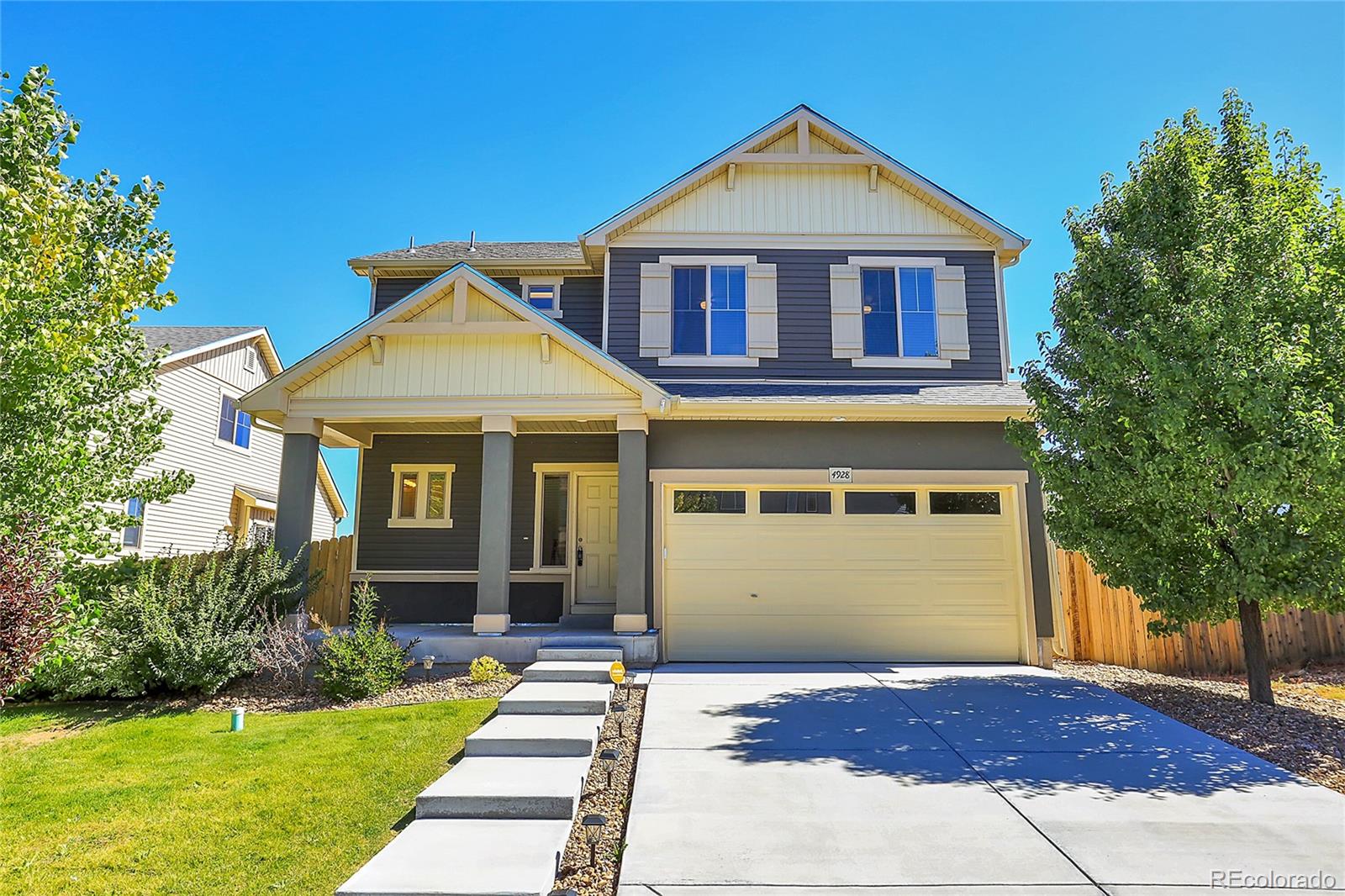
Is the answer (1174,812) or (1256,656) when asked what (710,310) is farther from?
(1174,812)

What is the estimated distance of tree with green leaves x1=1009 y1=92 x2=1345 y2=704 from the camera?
603cm

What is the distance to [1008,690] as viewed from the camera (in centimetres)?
789

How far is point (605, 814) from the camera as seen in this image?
4.35m

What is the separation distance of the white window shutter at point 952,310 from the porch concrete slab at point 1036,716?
501cm

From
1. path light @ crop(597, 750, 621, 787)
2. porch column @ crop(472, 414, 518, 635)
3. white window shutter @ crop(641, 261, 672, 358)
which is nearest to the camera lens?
path light @ crop(597, 750, 621, 787)

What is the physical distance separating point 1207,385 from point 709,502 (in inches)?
232

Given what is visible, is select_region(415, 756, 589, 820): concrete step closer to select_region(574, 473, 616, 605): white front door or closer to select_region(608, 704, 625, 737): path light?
select_region(608, 704, 625, 737): path light

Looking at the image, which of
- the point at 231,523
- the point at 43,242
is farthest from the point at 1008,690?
the point at 231,523

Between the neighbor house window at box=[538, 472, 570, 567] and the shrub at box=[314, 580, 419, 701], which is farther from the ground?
the neighbor house window at box=[538, 472, 570, 567]

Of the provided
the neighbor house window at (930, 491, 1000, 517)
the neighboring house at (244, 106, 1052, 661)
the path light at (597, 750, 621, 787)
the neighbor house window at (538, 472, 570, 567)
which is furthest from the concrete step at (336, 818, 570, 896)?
the neighbor house window at (538, 472, 570, 567)

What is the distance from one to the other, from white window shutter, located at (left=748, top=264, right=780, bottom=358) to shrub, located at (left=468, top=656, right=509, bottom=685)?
5950 millimetres

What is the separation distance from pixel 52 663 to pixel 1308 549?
10236 mm

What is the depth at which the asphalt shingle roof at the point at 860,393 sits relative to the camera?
9.95m

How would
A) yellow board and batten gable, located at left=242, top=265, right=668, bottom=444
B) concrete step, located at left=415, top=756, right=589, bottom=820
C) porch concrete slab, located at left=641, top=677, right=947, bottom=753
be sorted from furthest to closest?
yellow board and batten gable, located at left=242, top=265, right=668, bottom=444, porch concrete slab, located at left=641, top=677, right=947, bottom=753, concrete step, located at left=415, top=756, right=589, bottom=820
